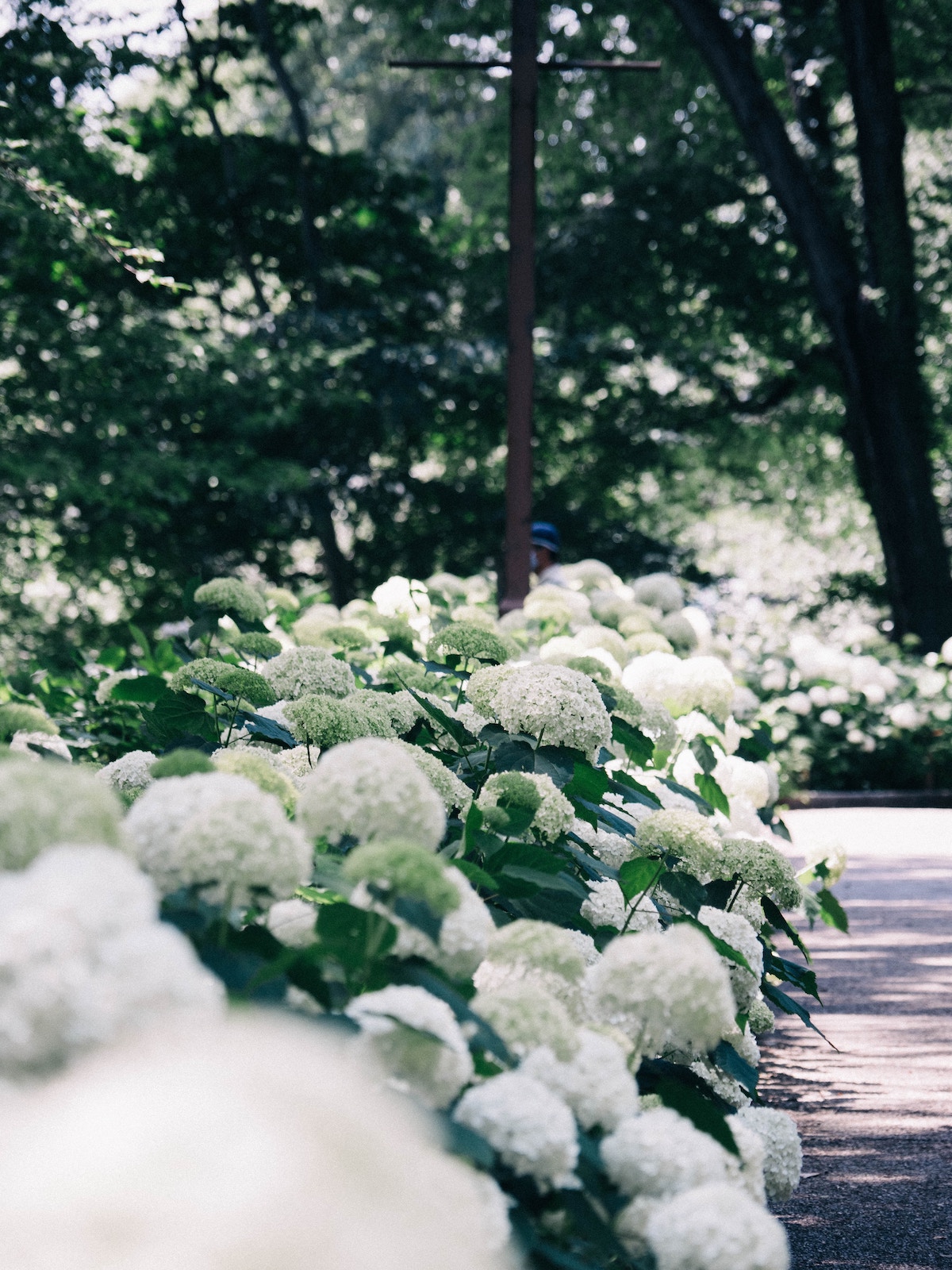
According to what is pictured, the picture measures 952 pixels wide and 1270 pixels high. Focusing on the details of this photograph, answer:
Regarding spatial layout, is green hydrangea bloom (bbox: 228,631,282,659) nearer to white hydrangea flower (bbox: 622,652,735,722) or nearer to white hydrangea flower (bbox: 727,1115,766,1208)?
white hydrangea flower (bbox: 622,652,735,722)

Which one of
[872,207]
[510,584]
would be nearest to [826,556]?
[872,207]

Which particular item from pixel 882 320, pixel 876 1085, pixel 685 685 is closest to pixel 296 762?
pixel 685 685

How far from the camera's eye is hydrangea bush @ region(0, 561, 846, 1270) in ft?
3.82

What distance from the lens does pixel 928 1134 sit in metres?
3.76

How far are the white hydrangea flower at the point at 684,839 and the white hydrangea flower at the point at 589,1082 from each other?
868 mm

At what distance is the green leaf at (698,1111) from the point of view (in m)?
1.58

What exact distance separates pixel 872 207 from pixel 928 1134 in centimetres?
1210

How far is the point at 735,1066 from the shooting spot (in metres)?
2.13

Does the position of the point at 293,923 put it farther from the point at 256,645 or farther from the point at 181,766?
the point at 256,645

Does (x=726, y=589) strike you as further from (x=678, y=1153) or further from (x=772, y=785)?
(x=678, y=1153)

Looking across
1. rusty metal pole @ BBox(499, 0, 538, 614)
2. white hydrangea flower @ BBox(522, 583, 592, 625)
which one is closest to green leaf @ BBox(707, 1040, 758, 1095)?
white hydrangea flower @ BBox(522, 583, 592, 625)

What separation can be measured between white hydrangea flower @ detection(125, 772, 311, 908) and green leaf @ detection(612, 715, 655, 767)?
5.48 feet

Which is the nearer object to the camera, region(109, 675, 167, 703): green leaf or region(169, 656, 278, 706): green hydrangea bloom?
region(169, 656, 278, 706): green hydrangea bloom

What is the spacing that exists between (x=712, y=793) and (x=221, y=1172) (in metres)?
2.66
